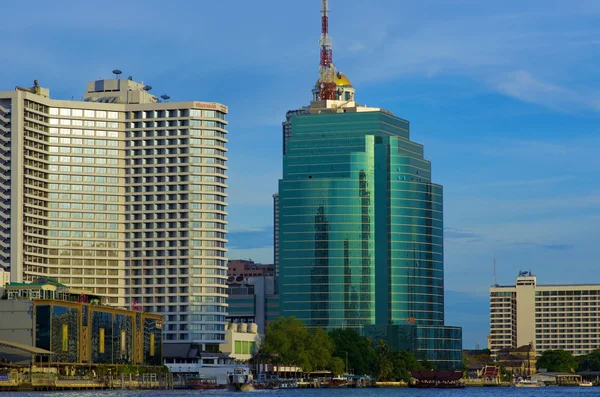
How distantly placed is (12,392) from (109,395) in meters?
16.1

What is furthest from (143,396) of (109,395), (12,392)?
(12,392)

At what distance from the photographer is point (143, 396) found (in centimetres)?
19988

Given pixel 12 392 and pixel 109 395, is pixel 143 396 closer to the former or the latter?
pixel 109 395

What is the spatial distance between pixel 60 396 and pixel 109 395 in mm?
11312

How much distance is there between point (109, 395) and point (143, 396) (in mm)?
5813

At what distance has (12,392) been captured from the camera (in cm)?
19925

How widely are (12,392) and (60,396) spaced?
15.4m

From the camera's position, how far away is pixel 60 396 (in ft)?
616

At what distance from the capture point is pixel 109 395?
197 metres

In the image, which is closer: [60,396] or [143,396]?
[60,396]

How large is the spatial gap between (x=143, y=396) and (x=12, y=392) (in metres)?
21.1
